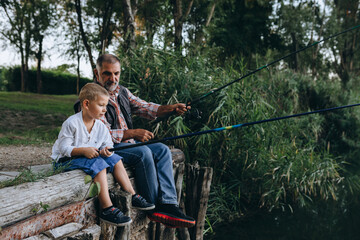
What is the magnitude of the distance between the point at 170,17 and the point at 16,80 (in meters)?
11.8

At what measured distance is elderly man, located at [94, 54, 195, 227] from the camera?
3.05 m

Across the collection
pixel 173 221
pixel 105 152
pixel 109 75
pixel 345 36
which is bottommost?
pixel 173 221

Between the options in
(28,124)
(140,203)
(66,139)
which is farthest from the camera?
(28,124)

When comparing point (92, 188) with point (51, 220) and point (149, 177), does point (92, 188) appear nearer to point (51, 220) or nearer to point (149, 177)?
point (51, 220)

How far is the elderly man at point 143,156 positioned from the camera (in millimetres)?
3051

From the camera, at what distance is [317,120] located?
7805mm

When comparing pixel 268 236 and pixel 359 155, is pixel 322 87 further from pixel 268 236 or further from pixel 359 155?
pixel 268 236

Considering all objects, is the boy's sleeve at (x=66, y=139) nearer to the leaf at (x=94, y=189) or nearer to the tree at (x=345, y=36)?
the leaf at (x=94, y=189)

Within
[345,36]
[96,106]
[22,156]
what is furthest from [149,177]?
[345,36]

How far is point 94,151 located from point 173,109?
1155mm

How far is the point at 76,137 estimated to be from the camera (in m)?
2.71

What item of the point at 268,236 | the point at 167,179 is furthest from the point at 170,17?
the point at 167,179

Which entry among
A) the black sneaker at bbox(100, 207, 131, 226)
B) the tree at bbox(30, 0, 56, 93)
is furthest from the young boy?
the tree at bbox(30, 0, 56, 93)

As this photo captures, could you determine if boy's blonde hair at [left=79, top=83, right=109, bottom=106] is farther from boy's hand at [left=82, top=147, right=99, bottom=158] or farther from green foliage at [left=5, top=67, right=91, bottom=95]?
green foliage at [left=5, top=67, right=91, bottom=95]
